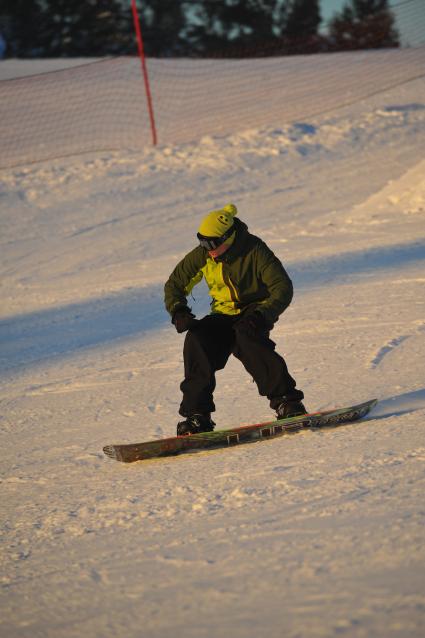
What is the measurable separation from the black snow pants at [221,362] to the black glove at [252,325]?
0.11 ft

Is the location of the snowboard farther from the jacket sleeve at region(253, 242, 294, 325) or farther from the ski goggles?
the ski goggles

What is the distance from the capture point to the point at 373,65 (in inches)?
944

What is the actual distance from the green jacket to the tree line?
31722 millimetres

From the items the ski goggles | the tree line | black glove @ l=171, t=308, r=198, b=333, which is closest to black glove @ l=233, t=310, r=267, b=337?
black glove @ l=171, t=308, r=198, b=333

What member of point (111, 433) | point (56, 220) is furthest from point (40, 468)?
point (56, 220)

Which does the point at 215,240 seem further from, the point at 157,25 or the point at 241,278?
the point at 157,25

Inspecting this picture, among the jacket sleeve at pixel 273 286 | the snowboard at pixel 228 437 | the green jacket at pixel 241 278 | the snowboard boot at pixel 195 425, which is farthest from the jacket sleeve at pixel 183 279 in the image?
the snowboard at pixel 228 437

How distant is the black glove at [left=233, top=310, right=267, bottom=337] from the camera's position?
5.31m

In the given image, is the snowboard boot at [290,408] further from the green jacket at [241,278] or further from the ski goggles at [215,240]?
the ski goggles at [215,240]

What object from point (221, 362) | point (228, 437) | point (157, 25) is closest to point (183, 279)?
point (221, 362)

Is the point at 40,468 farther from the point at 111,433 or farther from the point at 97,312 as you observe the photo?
the point at 97,312

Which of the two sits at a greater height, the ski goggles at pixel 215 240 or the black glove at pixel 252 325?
the ski goggles at pixel 215 240

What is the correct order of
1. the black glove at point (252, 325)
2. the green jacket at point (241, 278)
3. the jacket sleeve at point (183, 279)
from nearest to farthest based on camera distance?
the black glove at point (252, 325), the green jacket at point (241, 278), the jacket sleeve at point (183, 279)

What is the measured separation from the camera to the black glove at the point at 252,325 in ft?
17.4
